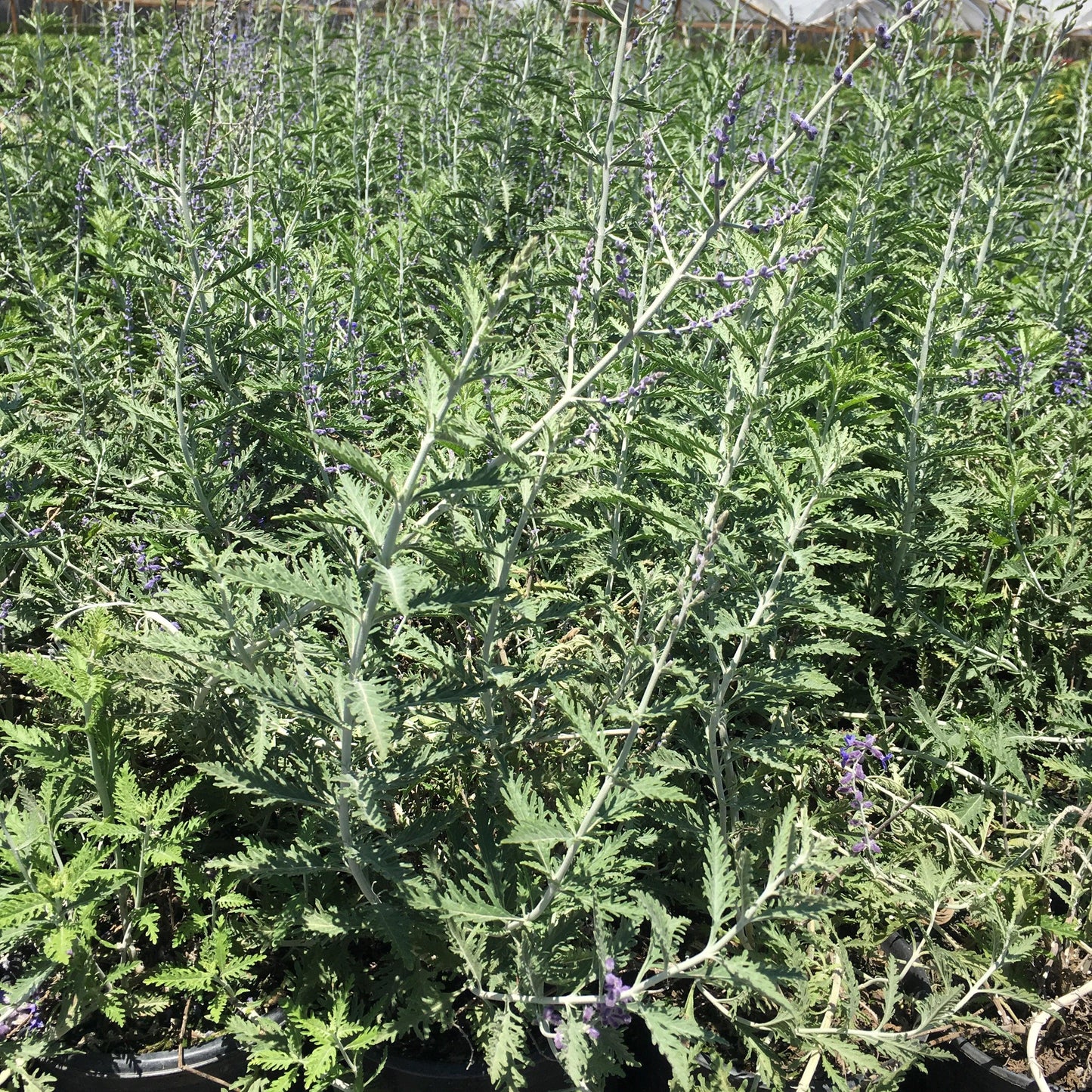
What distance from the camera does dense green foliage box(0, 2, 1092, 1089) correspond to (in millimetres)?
1844

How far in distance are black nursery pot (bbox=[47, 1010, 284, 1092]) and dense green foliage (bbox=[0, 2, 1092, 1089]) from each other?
6 centimetres

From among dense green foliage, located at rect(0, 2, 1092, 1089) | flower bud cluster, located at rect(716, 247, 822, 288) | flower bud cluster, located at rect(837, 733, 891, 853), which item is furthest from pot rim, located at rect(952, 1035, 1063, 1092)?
flower bud cluster, located at rect(716, 247, 822, 288)

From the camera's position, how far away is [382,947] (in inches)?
94.0

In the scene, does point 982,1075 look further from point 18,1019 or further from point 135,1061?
point 18,1019

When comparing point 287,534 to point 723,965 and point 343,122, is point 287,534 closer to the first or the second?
point 723,965

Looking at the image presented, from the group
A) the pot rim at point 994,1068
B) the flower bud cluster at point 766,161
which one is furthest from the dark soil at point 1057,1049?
the flower bud cluster at point 766,161

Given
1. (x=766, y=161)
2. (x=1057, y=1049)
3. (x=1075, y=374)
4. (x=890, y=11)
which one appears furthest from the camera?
(x=890, y=11)

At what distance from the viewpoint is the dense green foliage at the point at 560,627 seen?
184cm

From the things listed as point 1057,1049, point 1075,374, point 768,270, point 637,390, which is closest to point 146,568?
point 637,390

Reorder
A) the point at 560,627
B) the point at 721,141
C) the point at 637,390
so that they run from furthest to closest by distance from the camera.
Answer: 1. the point at 560,627
2. the point at 637,390
3. the point at 721,141

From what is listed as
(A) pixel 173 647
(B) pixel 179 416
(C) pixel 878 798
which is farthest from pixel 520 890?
(B) pixel 179 416

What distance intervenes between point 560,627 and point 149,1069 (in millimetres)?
1435

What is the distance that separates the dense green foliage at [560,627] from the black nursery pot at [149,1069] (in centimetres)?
6

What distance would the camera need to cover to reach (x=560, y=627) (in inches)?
106
